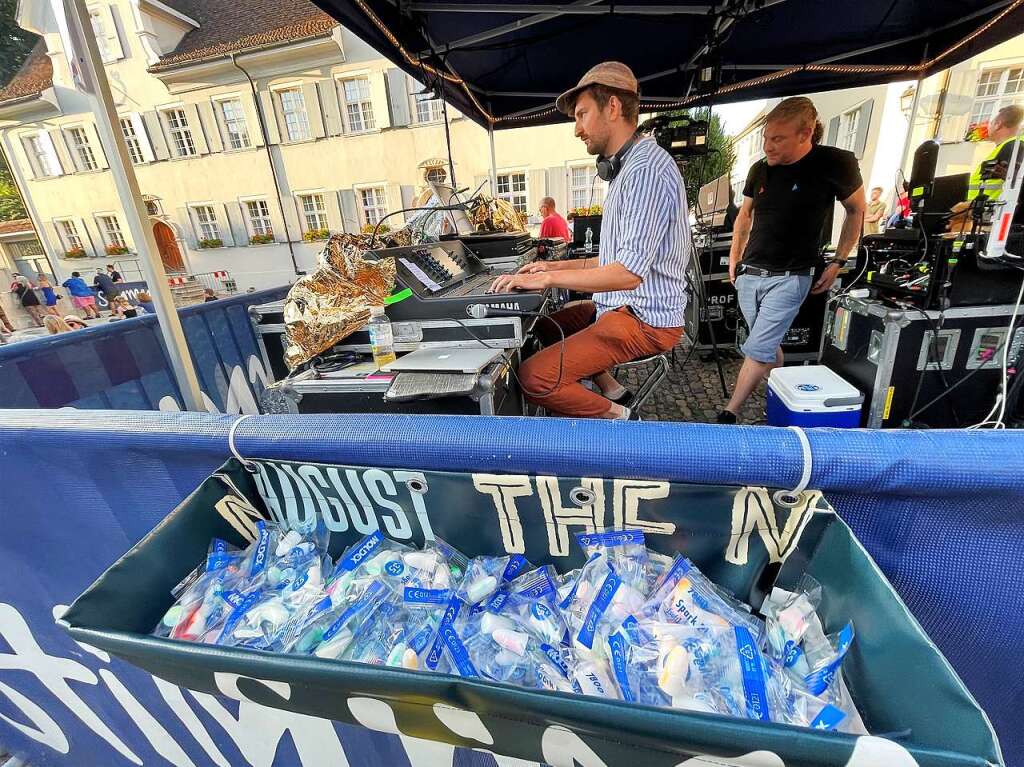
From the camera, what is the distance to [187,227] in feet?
52.5

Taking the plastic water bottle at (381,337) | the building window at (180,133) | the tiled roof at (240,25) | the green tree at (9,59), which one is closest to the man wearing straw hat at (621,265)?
the plastic water bottle at (381,337)

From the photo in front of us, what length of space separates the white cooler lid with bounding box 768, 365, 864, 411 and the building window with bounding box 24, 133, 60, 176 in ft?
85.3

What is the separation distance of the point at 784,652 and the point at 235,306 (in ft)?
9.29

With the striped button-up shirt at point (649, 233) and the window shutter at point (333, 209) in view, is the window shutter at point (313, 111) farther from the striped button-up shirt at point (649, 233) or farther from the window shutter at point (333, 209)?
the striped button-up shirt at point (649, 233)

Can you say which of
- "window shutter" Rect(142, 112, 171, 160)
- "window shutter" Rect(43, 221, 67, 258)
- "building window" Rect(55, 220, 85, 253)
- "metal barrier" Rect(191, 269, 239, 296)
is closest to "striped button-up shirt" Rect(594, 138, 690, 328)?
"metal barrier" Rect(191, 269, 239, 296)

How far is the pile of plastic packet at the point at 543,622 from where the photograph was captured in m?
0.61

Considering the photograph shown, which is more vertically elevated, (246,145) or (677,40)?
(246,145)

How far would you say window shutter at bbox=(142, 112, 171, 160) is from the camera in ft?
51.2

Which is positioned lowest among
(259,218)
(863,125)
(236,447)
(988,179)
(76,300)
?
(76,300)

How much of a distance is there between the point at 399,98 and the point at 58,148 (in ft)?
48.3

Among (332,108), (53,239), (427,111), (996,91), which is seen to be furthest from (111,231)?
(996,91)

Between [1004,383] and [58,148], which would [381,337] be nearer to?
[1004,383]

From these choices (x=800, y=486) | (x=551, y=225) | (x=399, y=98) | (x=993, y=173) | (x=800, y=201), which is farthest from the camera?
(x=399, y=98)

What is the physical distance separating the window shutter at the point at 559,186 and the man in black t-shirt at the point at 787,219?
37.0 ft
